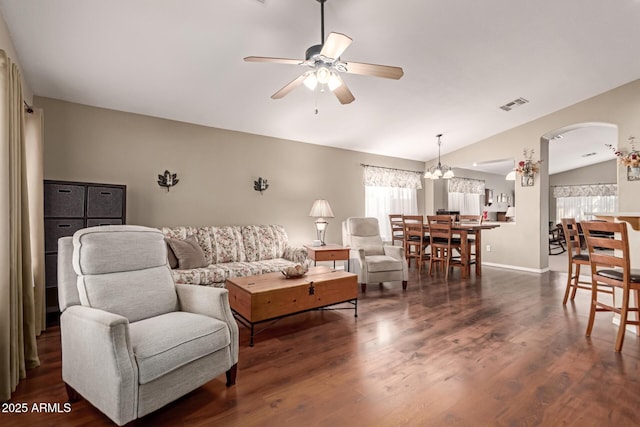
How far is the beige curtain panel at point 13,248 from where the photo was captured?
178 centimetres

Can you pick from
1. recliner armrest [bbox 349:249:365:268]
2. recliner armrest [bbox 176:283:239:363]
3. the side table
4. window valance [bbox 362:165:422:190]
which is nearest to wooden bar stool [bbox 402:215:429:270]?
window valance [bbox 362:165:422:190]

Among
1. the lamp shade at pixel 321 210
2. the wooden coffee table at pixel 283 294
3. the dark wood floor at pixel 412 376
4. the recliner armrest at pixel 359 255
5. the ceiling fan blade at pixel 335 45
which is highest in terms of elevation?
the ceiling fan blade at pixel 335 45

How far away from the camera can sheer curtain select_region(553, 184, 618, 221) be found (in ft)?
29.0

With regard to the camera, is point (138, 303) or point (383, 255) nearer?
point (138, 303)

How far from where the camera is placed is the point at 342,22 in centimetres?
264

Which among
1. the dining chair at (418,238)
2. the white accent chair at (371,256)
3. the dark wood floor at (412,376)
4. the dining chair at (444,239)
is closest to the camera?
the dark wood floor at (412,376)

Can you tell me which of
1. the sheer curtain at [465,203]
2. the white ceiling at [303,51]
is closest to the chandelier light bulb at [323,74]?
the white ceiling at [303,51]

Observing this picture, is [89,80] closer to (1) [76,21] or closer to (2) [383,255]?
→ (1) [76,21]

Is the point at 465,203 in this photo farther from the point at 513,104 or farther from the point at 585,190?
the point at 585,190

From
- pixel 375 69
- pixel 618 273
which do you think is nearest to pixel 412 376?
pixel 618 273

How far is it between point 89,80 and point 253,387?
3.21 meters

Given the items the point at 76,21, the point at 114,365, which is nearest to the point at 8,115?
the point at 76,21

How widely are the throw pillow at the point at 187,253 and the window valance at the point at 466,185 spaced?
626 cm

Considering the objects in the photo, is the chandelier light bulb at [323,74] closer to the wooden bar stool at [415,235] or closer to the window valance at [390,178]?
the wooden bar stool at [415,235]
